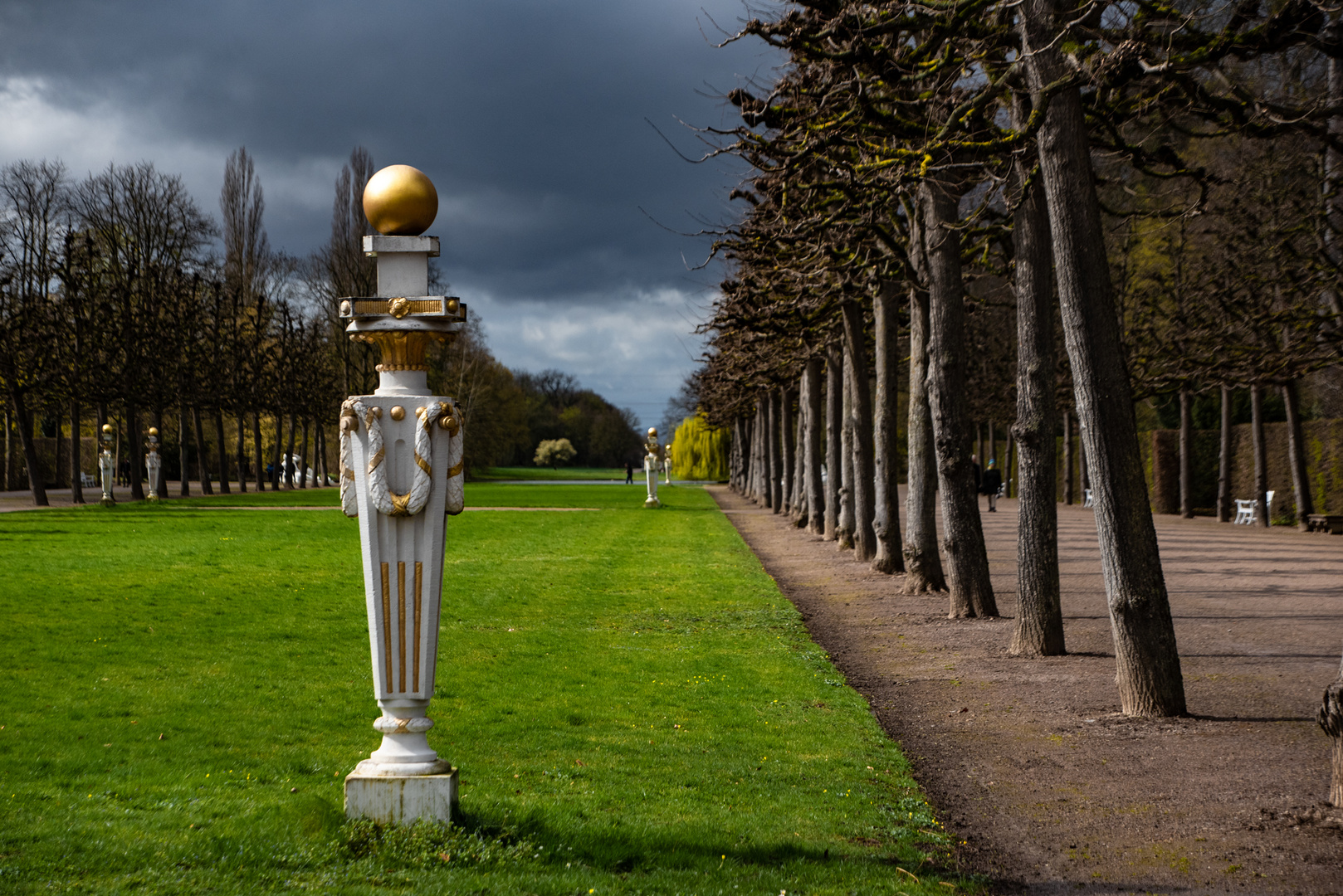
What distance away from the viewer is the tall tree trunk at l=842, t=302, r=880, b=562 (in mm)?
18453

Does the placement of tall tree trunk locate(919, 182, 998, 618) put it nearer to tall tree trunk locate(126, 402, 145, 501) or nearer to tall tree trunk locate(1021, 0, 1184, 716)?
tall tree trunk locate(1021, 0, 1184, 716)

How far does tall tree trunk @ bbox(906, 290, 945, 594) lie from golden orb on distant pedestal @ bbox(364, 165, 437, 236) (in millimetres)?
10129

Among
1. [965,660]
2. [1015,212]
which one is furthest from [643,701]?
[1015,212]

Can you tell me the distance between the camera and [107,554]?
17.4 metres

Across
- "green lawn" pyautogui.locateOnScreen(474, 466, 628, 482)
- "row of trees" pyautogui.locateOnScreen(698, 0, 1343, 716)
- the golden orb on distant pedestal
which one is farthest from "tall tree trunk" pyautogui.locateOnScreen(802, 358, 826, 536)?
"green lawn" pyautogui.locateOnScreen(474, 466, 628, 482)

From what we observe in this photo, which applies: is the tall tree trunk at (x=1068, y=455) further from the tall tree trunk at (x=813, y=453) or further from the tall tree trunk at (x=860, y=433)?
the tall tree trunk at (x=860, y=433)

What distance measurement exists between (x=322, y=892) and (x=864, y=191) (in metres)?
9.05

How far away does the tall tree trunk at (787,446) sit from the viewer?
111 feet

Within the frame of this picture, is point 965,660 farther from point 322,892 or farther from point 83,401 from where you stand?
point 83,401

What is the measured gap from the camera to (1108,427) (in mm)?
7527

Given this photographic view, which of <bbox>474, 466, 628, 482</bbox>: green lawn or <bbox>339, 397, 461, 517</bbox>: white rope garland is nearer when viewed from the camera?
<bbox>339, 397, 461, 517</bbox>: white rope garland

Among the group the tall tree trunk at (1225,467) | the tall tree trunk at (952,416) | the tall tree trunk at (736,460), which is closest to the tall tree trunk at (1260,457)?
the tall tree trunk at (1225,467)

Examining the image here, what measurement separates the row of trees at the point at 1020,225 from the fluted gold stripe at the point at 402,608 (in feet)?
16.4

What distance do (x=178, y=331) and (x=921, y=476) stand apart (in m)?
34.1
